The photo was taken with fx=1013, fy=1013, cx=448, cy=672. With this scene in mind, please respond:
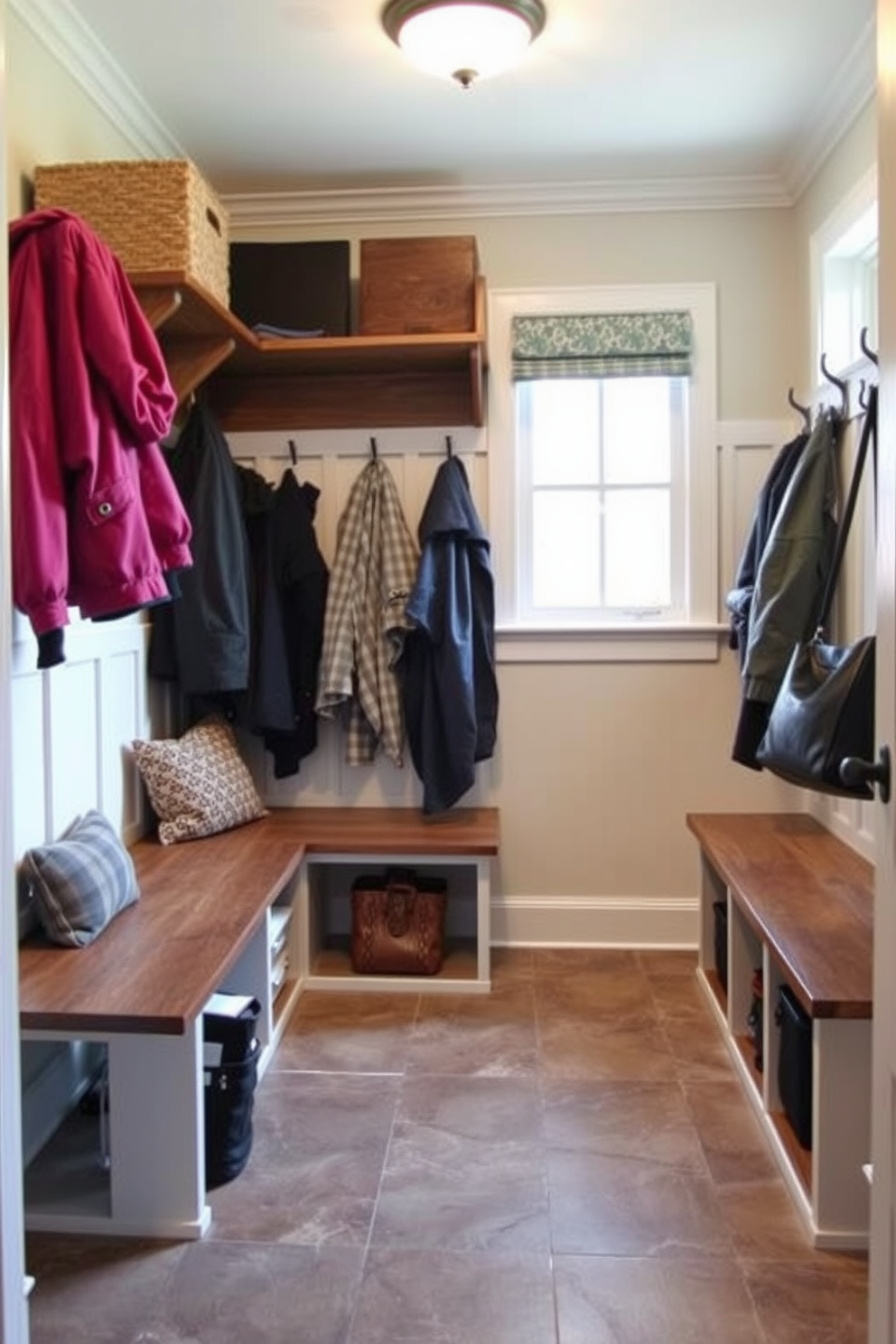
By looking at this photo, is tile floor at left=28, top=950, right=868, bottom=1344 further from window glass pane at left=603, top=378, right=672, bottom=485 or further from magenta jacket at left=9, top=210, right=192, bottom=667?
window glass pane at left=603, top=378, right=672, bottom=485

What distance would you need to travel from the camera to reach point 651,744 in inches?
133

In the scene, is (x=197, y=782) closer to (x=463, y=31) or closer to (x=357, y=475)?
(x=357, y=475)

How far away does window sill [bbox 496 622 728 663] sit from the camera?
3.31 m

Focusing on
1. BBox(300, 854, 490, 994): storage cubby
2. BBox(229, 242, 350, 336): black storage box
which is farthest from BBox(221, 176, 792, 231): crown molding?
BBox(300, 854, 490, 994): storage cubby

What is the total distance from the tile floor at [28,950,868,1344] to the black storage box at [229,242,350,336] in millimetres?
2105

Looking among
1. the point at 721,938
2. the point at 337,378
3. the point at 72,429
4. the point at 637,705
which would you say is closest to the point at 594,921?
the point at 721,938

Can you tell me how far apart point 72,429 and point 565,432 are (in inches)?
72.9

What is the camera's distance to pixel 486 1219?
1.97 m

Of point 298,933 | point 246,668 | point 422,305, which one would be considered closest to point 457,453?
point 422,305

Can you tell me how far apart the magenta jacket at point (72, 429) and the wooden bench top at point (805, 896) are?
1.50 meters

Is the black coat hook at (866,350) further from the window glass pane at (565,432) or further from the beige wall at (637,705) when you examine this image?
the window glass pane at (565,432)

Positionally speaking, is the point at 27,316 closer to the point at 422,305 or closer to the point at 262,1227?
the point at 422,305

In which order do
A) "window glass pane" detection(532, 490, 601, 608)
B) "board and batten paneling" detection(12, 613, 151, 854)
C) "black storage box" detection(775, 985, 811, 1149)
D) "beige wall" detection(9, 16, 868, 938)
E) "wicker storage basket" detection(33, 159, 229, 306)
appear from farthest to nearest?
"window glass pane" detection(532, 490, 601, 608)
"beige wall" detection(9, 16, 868, 938)
"wicker storage basket" detection(33, 159, 229, 306)
"board and batten paneling" detection(12, 613, 151, 854)
"black storage box" detection(775, 985, 811, 1149)

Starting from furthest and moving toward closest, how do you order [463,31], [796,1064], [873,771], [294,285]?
[294,285]
[463,31]
[796,1064]
[873,771]
